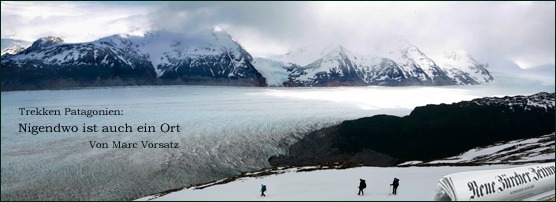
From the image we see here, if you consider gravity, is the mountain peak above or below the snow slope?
above

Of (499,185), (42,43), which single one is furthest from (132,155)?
(42,43)

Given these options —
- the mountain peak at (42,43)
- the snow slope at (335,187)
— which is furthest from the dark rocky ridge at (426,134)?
the mountain peak at (42,43)

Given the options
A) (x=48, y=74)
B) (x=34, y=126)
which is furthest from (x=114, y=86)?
(x=34, y=126)

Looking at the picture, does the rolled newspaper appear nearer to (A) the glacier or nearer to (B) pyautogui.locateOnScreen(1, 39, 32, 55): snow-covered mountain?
(A) the glacier

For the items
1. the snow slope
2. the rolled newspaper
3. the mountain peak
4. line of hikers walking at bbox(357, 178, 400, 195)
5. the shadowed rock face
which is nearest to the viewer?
the rolled newspaper

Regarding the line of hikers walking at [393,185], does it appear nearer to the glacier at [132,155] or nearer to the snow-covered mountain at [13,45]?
the glacier at [132,155]

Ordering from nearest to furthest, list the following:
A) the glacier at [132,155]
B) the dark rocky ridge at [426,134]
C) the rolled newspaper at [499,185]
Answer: the rolled newspaper at [499,185]
the glacier at [132,155]
the dark rocky ridge at [426,134]

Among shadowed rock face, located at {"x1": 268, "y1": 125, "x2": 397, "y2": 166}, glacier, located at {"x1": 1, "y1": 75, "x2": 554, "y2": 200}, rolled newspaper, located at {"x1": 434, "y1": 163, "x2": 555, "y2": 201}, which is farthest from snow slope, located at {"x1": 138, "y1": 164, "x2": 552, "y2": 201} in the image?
shadowed rock face, located at {"x1": 268, "y1": 125, "x2": 397, "y2": 166}
